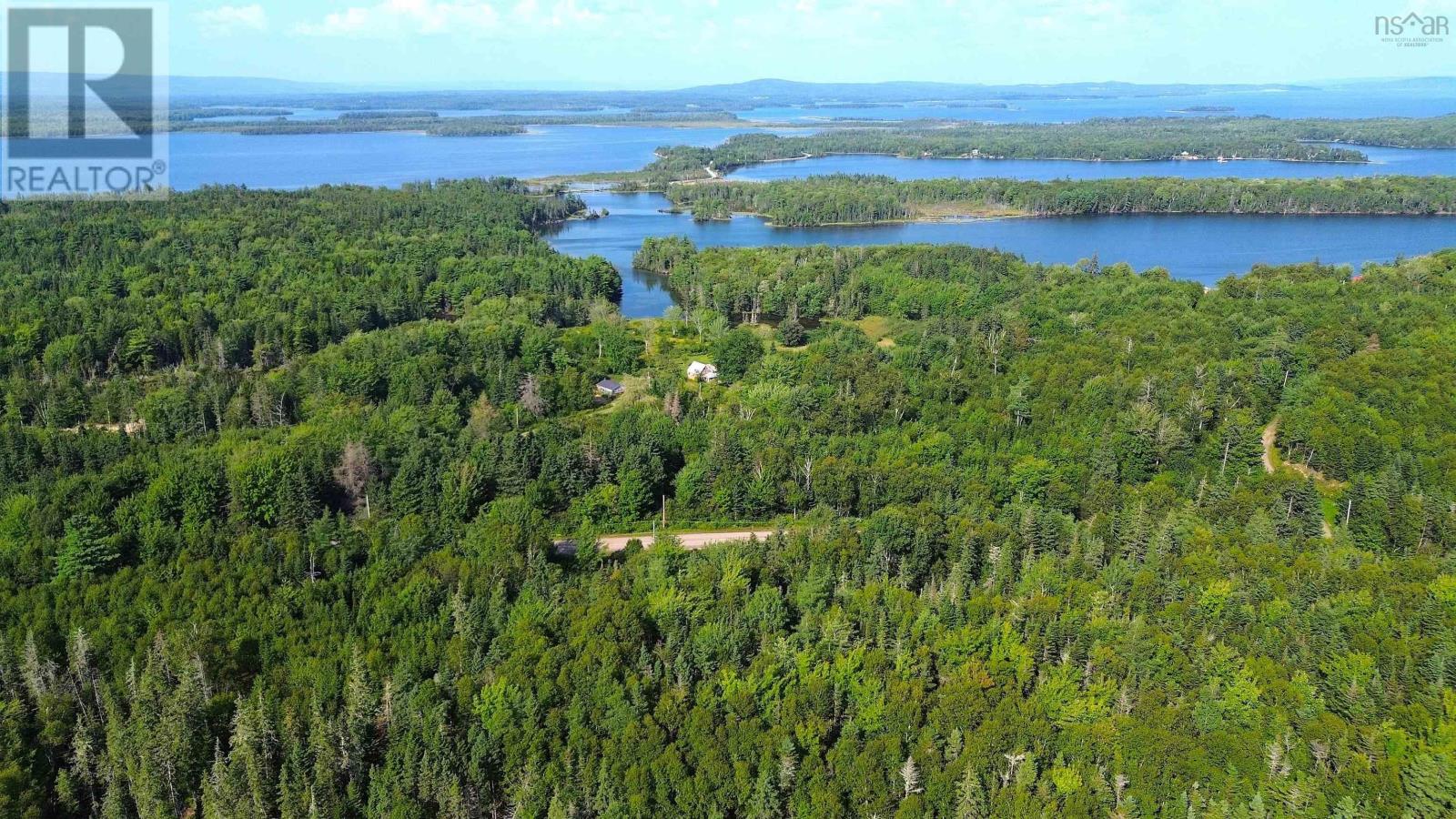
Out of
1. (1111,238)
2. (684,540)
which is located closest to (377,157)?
(1111,238)

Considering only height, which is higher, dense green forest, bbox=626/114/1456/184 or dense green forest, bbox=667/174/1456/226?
dense green forest, bbox=626/114/1456/184

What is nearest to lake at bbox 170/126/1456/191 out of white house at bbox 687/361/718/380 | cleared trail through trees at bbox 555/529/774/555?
white house at bbox 687/361/718/380

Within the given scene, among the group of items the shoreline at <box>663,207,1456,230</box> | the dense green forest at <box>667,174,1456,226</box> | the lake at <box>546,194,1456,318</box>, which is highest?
the dense green forest at <box>667,174,1456,226</box>

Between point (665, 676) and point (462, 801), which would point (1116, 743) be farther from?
point (462, 801)

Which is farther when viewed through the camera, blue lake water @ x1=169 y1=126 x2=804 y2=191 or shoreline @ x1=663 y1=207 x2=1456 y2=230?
blue lake water @ x1=169 y1=126 x2=804 y2=191

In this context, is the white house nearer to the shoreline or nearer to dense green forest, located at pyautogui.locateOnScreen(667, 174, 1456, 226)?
the shoreline

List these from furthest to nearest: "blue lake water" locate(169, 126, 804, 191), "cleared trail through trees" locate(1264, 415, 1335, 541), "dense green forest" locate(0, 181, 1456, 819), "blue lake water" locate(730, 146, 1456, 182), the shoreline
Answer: "blue lake water" locate(730, 146, 1456, 182)
"blue lake water" locate(169, 126, 804, 191)
the shoreline
"cleared trail through trees" locate(1264, 415, 1335, 541)
"dense green forest" locate(0, 181, 1456, 819)

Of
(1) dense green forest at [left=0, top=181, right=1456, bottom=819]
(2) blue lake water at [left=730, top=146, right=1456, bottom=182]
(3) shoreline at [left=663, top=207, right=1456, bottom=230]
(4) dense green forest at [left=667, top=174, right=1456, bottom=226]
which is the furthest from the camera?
(2) blue lake water at [left=730, top=146, right=1456, bottom=182]

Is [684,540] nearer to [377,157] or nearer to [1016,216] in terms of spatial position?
[1016,216]

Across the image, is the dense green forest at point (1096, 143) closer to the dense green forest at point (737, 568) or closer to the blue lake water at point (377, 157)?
the blue lake water at point (377, 157)
